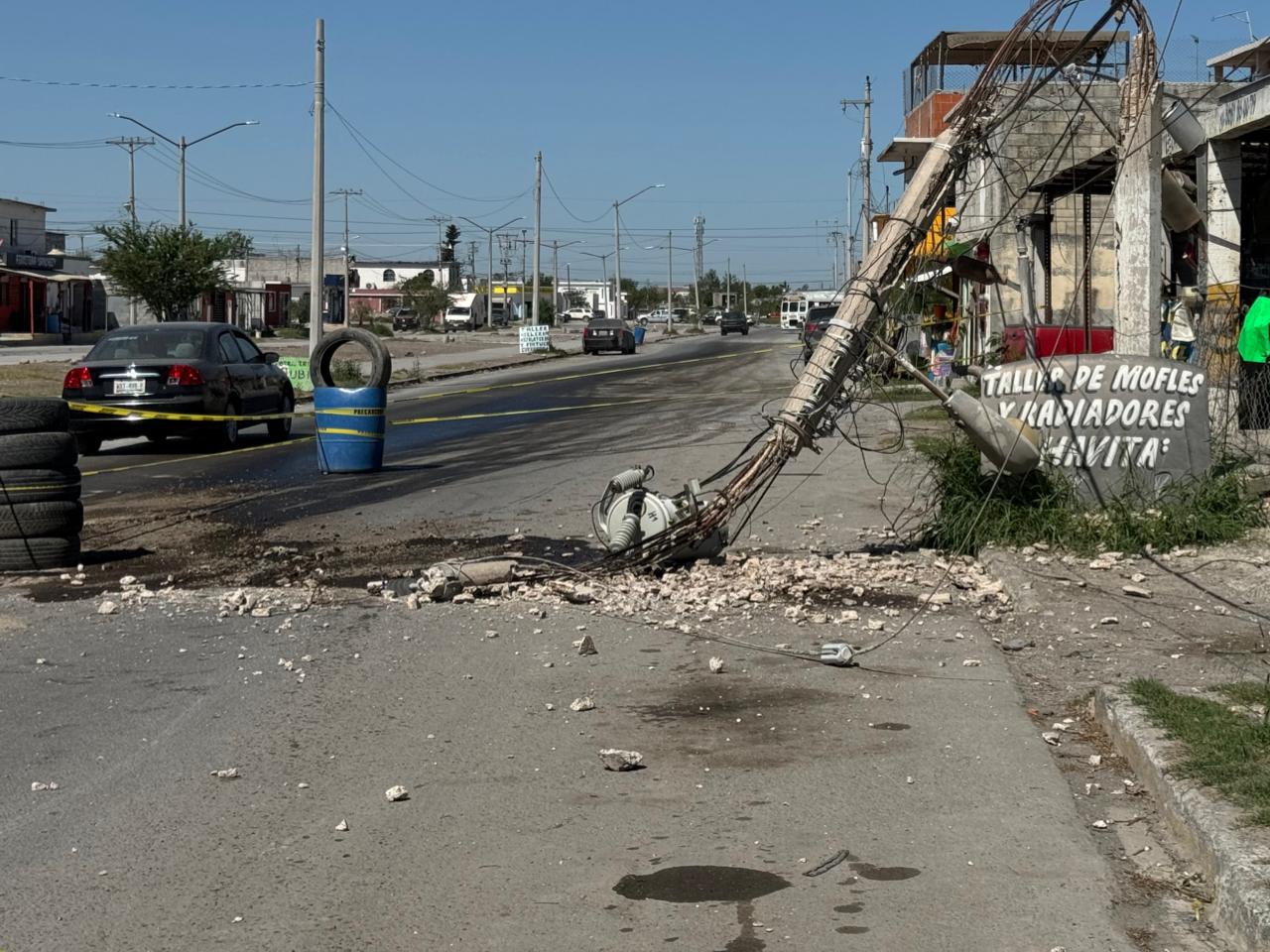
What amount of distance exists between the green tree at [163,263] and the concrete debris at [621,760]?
1859 inches

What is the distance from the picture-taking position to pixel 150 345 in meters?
21.3

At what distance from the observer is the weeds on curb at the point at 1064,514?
11227 mm

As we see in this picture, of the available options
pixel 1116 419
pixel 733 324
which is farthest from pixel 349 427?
pixel 733 324

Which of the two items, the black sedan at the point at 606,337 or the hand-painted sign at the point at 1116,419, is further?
the black sedan at the point at 606,337

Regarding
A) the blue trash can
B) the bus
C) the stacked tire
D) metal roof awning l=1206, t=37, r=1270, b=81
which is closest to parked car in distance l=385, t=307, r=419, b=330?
the bus

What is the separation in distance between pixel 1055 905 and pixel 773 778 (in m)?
1.60

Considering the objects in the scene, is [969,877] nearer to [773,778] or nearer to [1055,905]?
[1055,905]

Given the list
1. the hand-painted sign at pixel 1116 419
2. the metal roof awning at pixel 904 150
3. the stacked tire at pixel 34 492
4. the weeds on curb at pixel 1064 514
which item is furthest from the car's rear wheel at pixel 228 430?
the metal roof awning at pixel 904 150

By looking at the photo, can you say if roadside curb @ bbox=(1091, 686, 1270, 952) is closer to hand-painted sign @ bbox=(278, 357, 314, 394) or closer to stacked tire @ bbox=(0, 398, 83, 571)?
stacked tire @ bbox=(0, 398, 83, 571)

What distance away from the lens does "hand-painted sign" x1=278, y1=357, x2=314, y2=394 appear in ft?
112

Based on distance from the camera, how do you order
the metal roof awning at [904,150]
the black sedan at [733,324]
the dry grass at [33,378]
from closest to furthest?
the dry grass at [33,378] → the metal roof awning at [904,150] → the black sedan at [733,324]

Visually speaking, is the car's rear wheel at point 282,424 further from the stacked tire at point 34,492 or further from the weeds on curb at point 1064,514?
the weeds on curb at point 1064,514

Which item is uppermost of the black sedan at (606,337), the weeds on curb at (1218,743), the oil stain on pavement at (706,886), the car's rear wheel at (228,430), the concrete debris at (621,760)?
the black sedan at (606,337)

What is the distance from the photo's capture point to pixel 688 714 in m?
7.34
